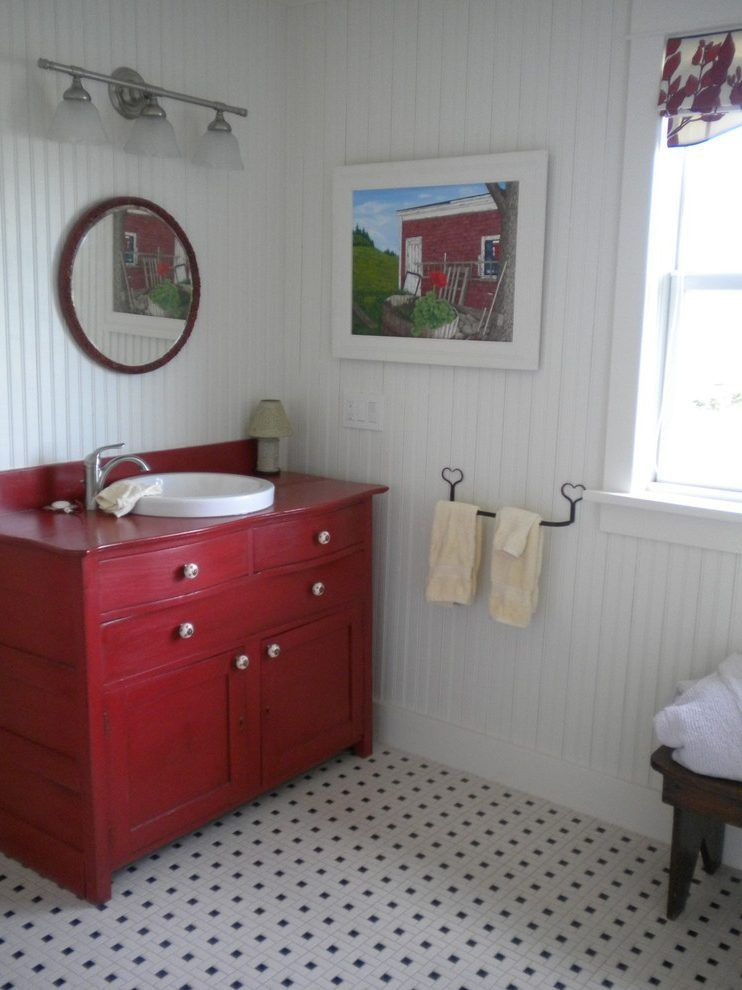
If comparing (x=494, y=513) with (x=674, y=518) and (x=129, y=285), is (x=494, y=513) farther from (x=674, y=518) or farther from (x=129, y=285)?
(x=129, y=285)

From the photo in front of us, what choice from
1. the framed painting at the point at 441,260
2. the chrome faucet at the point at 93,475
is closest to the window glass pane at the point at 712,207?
the framed painting at the point at 441,260

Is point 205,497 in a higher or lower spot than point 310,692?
higher

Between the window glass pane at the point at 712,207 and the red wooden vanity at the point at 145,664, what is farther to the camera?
the window glass pane at the point at 712,207

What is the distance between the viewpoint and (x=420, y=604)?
3139 millimetres

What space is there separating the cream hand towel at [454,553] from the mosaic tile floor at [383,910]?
61cm

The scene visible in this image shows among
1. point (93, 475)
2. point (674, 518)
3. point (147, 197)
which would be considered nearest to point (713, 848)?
point (674, 518)

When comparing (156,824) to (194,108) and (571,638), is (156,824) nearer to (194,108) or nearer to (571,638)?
(571,638)

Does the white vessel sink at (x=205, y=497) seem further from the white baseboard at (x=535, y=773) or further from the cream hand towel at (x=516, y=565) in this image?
the white baseboard at (x=535, y=773)

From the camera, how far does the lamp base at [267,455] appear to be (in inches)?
125

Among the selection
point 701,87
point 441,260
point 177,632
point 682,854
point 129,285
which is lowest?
point 682,854

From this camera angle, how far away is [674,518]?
2.56 metres

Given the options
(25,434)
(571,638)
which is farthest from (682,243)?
(25,434)

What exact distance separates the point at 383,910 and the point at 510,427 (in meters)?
1.34

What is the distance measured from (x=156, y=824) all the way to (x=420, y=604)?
1078 mm
